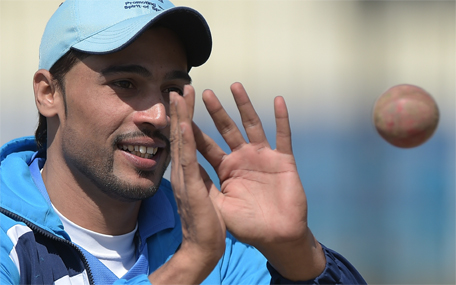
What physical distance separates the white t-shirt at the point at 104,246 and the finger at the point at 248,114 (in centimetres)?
72

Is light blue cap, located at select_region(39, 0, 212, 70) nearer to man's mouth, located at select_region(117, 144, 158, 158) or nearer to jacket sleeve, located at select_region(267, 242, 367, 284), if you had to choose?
man's mouth, located at select_region(117, 144, 158, 158)


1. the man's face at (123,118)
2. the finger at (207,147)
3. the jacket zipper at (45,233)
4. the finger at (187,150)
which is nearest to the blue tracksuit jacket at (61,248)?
the jacket zipper at (45,233)

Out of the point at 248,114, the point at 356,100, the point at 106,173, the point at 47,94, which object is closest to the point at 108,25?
the point at 47,94

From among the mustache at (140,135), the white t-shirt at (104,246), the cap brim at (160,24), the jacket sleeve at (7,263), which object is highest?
the cap brim at (160,24)

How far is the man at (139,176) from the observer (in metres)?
1.58

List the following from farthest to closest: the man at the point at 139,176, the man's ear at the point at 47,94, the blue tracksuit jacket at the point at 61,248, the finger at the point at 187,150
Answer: the man's ear at the point at 47,94 → the blue tracksuit jacket at the point at 61,248 → the man at the point at 139,176 → the finger at the point at 187,150

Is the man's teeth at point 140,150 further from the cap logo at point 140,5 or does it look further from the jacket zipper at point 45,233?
the cap logo at point 140,5

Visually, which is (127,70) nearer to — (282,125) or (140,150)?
(140,150)

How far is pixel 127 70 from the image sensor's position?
1.90 metres

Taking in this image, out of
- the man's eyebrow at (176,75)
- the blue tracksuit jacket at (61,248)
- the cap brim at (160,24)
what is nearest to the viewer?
the blue tracksuit jacket at (61,248)

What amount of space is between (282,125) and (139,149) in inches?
21.9

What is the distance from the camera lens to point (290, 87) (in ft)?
13.3

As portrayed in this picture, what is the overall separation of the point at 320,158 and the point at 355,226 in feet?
2.01

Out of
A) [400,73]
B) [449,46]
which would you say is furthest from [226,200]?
[449,46]
